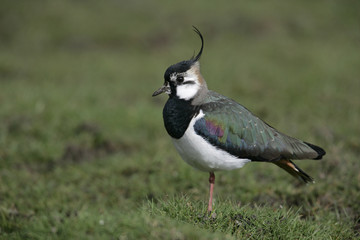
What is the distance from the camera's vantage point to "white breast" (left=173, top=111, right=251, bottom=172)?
11.3ft

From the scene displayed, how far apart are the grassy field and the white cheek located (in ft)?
2.78

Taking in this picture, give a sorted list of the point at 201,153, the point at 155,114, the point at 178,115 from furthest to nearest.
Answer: the point at 155,114 < the point at 178,115 < the point at 201,153

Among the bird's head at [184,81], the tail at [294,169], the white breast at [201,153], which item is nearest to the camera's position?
the white breast at [201,153]

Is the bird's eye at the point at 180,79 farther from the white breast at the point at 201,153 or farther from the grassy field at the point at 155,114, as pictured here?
the grassy field at the point at 155,114

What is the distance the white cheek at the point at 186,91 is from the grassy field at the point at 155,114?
33.4 inches

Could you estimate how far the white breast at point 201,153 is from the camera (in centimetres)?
345

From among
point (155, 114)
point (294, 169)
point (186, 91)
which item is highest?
point (186, 91)

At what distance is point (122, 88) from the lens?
28.0 ft

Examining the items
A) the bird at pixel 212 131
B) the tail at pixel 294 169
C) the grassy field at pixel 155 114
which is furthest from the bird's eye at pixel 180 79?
the tail at pixel 294 169

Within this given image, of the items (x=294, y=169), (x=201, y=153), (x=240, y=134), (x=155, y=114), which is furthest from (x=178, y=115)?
(x=155, y=114)

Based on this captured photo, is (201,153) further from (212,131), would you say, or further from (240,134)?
(240,134)

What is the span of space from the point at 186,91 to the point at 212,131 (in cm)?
43

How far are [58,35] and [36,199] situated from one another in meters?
6.82

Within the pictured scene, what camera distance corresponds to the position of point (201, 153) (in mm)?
3447
